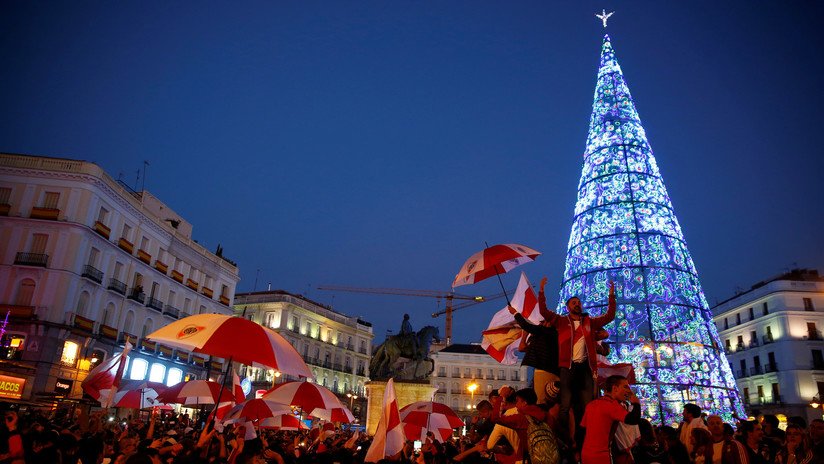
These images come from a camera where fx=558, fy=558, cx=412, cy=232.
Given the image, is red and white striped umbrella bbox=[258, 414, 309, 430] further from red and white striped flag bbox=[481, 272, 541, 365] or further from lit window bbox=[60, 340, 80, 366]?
lit window bbox=[60, 340, 80, 366]

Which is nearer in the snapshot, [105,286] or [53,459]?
[53,459]

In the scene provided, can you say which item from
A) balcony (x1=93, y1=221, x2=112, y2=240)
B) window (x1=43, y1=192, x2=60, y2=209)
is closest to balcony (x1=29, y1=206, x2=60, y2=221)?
window (x1=43, y1=192, x2=60, y2=209)

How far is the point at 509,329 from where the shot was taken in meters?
10.2

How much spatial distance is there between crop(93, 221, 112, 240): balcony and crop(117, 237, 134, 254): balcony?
4.23 ft

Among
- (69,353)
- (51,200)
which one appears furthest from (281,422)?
(51,200)

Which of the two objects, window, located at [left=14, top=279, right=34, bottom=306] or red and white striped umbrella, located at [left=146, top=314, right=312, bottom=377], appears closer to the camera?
red and white striped umbrella, located at [left=146, top=314, right=312, bottom=377]

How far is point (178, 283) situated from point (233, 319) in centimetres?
4087

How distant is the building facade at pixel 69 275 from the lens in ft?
100

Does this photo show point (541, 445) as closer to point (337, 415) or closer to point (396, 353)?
point (337, 415)

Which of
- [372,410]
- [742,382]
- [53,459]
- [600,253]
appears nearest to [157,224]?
[372,410]

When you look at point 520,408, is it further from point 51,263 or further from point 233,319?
point 51,263

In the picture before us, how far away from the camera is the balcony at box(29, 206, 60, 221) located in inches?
1299

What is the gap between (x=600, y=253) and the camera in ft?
57.9

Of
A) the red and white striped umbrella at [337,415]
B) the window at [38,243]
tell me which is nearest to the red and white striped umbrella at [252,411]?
the red and white striped umbrella at [337,415]
